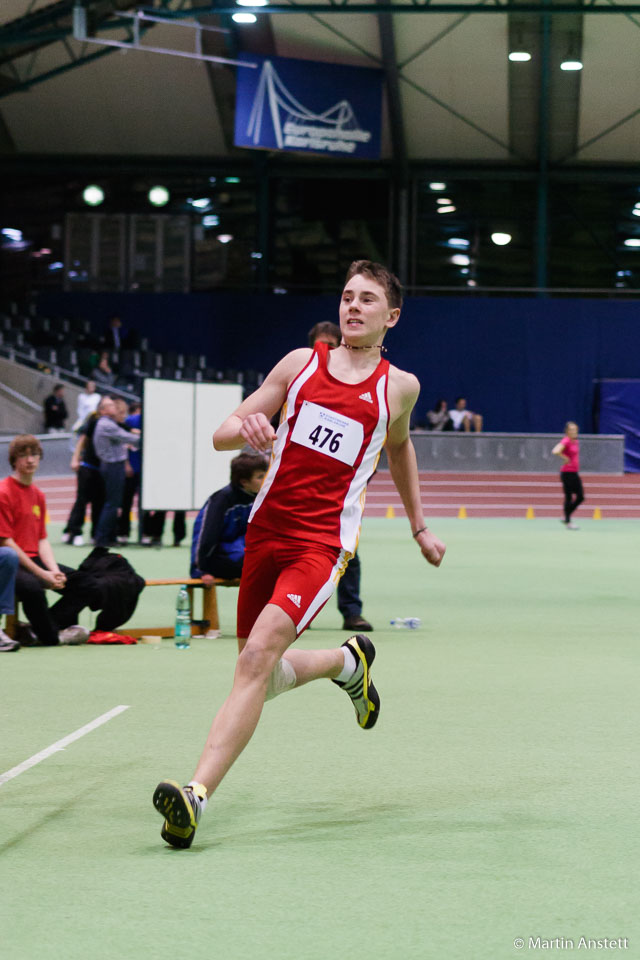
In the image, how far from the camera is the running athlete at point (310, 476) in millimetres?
4078

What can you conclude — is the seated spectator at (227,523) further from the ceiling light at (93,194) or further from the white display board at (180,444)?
the ceiling light at (93,194)

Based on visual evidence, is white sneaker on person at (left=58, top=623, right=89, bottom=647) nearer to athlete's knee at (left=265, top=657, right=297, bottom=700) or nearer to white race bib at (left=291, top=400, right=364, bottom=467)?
athlete's knee at (left=265, top=657, right=297, bottom=700)

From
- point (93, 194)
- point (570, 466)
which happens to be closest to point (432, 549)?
point (570, 466)

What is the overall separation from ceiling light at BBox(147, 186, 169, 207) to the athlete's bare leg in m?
32.9

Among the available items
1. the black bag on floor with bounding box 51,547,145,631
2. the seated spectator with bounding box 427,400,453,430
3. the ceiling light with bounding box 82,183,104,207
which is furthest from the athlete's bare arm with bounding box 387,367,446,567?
the ceiling light with bounding box 82,183,104,207

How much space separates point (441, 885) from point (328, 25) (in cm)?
2663

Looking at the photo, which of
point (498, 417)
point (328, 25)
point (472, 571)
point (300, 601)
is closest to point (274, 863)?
point (300, 601)

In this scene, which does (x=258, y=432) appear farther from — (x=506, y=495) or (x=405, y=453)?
(x=506, y=495)

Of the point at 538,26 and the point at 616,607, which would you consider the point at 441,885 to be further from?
the point at 538,26

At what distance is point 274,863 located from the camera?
12.6 ft

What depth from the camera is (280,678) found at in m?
4.29

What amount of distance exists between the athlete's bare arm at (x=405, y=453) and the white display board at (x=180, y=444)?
35.2ft

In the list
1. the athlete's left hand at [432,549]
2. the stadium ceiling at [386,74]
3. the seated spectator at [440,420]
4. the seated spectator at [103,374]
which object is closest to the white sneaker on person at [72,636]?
the athlete's left hand at [432,549]

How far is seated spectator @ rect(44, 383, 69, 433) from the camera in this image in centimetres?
2464
